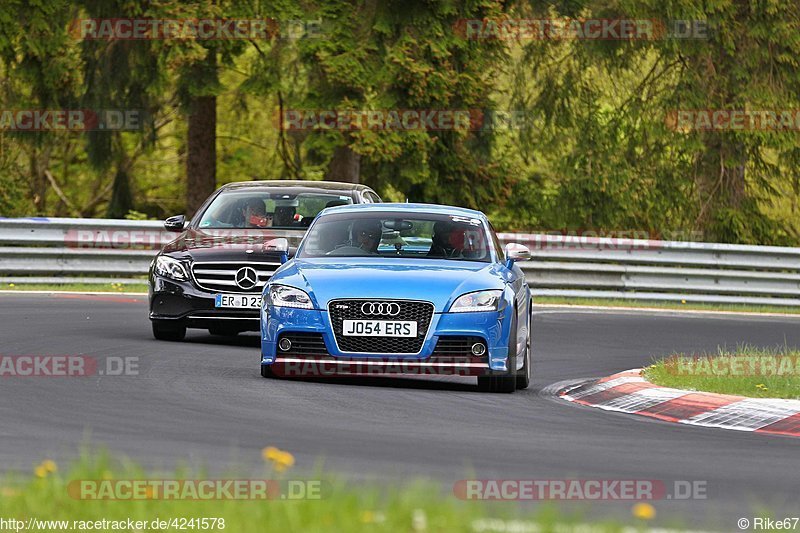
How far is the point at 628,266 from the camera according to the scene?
25.5 m

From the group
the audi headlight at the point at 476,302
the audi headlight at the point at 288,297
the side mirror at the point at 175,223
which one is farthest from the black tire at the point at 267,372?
the side mirror at the point at 175,223

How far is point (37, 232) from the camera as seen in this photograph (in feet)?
78.6

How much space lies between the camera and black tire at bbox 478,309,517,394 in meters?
12.2

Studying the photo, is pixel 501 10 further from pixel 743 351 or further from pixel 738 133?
pixel 743 351

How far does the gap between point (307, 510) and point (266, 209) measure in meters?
11.0

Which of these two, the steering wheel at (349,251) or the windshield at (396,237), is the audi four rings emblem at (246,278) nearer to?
the windshield at (396,237)

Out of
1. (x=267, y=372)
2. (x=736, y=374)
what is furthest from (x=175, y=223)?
(x=736, y=374)

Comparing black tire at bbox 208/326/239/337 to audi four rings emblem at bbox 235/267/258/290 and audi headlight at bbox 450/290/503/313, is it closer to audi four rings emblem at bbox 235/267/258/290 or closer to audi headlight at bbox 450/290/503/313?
audi four rings emblem at bbox 235/267/258/290

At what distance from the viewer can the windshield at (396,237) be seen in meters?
13.3

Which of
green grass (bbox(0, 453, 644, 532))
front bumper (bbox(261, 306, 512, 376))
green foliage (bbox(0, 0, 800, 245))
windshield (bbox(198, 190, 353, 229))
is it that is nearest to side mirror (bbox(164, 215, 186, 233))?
windshield (bbox(198, 190, 353, 229))

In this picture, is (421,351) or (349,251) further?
(349,251)

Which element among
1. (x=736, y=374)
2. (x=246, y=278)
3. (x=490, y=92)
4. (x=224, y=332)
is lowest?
(x=224, y=332)

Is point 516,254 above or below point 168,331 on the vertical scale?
above

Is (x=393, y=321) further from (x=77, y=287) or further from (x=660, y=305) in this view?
(x=660, y=305)
